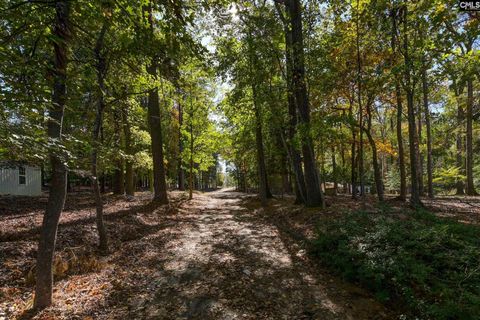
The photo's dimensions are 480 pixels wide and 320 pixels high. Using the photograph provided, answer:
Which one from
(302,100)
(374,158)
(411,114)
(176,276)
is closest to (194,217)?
(302,100)

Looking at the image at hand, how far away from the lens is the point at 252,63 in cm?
1293

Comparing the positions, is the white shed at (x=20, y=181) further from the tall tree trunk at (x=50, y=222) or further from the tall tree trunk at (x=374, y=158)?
the tall tree trunk at (x=374, y=158)

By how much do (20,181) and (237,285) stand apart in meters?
21.0

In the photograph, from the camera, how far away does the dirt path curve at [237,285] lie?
441 centimetres

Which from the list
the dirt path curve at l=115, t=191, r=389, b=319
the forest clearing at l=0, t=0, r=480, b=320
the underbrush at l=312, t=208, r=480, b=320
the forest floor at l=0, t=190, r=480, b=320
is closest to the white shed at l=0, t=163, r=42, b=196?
the forest clearing at l=0, t=0, r=480, b=320

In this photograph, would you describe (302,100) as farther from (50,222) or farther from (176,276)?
(50,222)

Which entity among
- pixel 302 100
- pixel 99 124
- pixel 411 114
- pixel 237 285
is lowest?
pixel 237 285

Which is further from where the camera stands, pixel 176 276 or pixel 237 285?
pixel 176 276

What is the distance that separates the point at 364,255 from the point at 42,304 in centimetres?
550

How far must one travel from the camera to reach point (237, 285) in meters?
5.37

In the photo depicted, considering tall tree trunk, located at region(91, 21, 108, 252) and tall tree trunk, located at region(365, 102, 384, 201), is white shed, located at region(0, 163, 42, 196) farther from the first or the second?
tall tree trunk, located at region(365, 102, 384, 201)

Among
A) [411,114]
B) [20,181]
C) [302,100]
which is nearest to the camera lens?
[411,114]

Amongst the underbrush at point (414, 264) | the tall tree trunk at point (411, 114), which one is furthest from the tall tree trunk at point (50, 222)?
the tall tree trunk at point (411, 114)

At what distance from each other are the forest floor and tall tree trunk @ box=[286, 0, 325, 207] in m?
2.38
